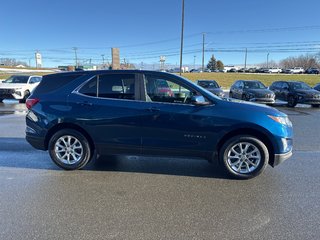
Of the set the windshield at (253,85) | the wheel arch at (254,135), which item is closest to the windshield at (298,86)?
the windshield at (253,85)

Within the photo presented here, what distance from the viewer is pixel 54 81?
5070mm

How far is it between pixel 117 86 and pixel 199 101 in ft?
4.74

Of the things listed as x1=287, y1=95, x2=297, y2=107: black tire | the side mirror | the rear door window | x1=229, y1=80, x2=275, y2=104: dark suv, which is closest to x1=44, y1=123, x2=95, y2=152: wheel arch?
the rear door window

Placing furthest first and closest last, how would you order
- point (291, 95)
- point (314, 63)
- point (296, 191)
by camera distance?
point (314, 63), point (291, 95), point (296, 191)

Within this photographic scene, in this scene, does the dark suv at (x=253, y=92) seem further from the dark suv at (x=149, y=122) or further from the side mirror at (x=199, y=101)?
the side mirror at (x=199, y=101)

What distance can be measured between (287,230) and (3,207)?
3433 millimetres

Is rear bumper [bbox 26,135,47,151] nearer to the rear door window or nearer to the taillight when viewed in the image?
the taillight

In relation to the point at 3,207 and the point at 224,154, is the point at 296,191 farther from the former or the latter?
the point at 3,207

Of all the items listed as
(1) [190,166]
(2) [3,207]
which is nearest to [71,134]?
(2) [3,207]

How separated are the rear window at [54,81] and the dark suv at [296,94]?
1436cm

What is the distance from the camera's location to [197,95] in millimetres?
4562

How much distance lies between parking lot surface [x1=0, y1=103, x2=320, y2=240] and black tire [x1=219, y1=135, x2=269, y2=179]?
0.15 meters

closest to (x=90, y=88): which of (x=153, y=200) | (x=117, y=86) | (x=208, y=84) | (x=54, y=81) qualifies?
(x=117, y=86)

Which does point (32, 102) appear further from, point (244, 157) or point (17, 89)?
point (17, 89)
